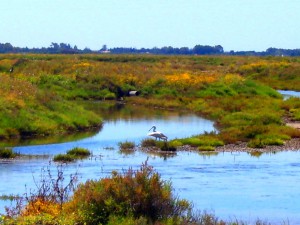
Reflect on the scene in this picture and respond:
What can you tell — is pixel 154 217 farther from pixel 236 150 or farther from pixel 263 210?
pixel 236 150

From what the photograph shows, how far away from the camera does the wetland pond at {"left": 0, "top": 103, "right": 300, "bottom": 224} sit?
19.2m

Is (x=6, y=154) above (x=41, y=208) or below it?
below

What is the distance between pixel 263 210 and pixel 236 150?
12191 millimetres

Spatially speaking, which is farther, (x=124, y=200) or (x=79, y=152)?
(x=79, y=152)

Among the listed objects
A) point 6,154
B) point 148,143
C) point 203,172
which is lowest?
point 148,143

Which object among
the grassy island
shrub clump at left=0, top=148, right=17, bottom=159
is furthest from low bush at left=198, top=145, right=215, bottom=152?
shrub clump at left=0, top=148, right=17, bottom=159

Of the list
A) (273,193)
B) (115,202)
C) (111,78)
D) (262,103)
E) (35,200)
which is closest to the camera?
(115,202)

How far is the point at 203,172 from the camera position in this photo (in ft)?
82.4

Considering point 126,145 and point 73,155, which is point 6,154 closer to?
point 73,155

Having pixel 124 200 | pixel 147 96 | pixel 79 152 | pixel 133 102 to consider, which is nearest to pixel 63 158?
pixel 79 152

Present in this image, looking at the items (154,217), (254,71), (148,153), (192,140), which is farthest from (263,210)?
(254,71)

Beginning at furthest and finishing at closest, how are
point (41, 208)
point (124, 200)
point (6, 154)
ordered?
point (6, 154), point (41, 208), point (124, 200)

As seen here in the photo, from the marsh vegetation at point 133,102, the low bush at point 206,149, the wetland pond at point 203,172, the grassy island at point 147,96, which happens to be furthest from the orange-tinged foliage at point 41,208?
the grassy island at point 147,96

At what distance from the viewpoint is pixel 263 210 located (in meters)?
18.8
